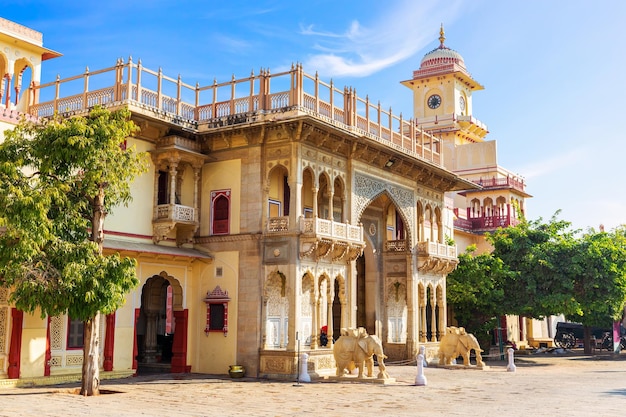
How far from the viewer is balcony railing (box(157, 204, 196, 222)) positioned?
22094 millimetres

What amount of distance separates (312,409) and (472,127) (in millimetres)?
38454

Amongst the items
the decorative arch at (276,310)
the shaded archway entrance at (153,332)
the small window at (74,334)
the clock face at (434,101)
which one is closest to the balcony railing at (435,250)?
the decorative arch at (276,310)

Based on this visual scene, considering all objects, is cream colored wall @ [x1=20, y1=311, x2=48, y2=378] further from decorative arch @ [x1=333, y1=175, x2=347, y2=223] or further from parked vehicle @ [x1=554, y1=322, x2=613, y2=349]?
parked vehicle @ [x1=554, y1=322, x2=613, y2=349]

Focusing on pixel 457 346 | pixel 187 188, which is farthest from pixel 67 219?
pixel 457 346

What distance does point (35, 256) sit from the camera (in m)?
15.5

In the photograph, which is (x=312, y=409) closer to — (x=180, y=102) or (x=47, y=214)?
(x=47, y=214)

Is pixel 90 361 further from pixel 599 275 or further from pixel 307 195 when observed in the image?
pixel 599 275

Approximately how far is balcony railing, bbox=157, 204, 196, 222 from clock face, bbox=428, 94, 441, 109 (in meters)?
31.4

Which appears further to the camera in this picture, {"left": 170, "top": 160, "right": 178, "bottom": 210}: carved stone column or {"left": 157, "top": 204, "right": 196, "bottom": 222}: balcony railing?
{"left": 170, "top": 160, "right": 178, "bottom": 210}: carved stone column

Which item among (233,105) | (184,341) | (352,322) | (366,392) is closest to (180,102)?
(233,105)

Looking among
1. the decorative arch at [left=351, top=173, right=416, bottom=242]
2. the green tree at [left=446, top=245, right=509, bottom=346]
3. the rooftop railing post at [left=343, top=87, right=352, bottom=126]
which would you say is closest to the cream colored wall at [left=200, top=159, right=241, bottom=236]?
the rooftop railing post at [left=343, top=87, right=352, bottom=126]

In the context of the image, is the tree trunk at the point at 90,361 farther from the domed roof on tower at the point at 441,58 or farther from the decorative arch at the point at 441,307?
the domed roof on tower at the point at 441,58

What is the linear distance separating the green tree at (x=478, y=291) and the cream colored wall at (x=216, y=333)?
13093 millimetres

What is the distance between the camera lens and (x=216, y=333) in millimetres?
22531
